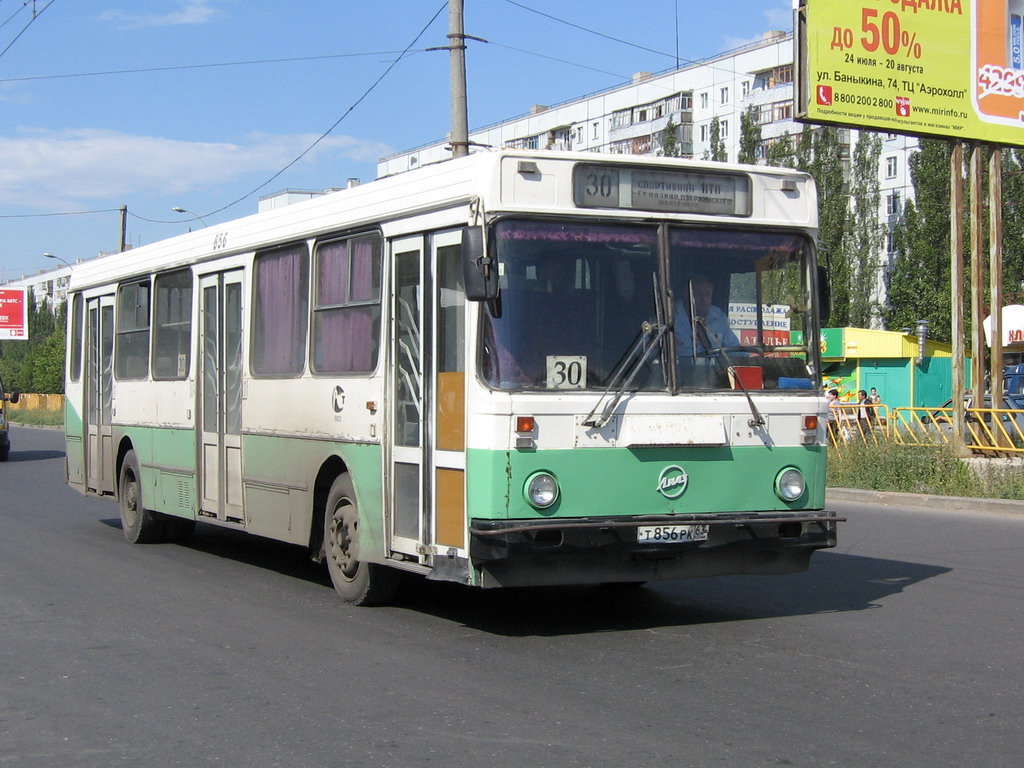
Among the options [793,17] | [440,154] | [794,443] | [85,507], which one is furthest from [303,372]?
[440,154]

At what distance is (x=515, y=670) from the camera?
24.0ft

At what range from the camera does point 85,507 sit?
1870 centimetres

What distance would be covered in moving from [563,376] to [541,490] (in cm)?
66

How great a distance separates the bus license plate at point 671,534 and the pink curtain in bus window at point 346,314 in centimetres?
224

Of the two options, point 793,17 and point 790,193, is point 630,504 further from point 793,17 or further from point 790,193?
point 793,17

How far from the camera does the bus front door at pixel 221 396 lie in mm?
11523

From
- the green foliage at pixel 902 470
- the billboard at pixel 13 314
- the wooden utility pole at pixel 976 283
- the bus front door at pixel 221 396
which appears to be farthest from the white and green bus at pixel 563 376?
the billboard at pixel 13 314

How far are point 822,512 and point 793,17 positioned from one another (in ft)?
49.7

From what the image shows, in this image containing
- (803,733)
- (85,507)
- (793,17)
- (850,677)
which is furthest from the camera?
(793,17)

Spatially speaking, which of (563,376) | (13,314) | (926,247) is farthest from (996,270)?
(13,314)

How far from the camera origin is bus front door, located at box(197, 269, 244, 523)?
454 inches

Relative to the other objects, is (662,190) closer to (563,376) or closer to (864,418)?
(563,376)

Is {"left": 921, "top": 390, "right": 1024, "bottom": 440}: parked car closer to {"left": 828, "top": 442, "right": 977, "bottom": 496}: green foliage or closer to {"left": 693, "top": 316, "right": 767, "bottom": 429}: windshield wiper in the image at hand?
{"left": 828, "top": 442, "right": 977, "bottom": 496}: green foliage

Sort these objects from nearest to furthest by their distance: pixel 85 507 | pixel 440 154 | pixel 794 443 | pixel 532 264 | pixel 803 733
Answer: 1. pixel 803 733
2. pixel 532 264
3. pixel 794 443
4. pixel 85 507
5. pixel 440 154
